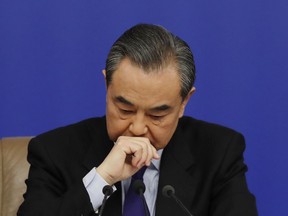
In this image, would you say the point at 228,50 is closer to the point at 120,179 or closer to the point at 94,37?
the point at 94,37

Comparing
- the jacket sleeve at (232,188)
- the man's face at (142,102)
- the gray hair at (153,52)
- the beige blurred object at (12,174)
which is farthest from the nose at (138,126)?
the beige blurred object at (12,174)

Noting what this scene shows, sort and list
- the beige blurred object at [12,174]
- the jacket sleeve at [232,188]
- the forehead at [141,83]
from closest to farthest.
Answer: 1. the forehead at [141,83]
2. the jacket sleeve at [232,188]
3. the beige blurred object at [12,174]

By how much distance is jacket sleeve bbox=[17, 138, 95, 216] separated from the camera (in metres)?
1.59

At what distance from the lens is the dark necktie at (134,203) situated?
65.1 inches

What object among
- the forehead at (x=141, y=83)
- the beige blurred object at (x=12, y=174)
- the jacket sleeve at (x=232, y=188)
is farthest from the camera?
the beige blurred object at (x=12, y=174)

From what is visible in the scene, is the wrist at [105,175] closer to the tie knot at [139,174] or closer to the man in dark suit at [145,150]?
the man in dark suit at [145,150]

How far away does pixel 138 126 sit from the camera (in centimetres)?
158

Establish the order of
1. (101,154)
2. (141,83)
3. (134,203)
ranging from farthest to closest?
(101,154) → (134,203) → (141,83)

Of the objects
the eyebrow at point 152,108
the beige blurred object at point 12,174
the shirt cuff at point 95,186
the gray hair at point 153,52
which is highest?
the gray hair at point 153,52

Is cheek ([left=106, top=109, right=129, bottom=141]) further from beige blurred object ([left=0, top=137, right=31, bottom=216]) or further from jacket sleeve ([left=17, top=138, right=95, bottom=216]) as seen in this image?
beige blurred object ([left=0, top=137, right=31, bottom=216])

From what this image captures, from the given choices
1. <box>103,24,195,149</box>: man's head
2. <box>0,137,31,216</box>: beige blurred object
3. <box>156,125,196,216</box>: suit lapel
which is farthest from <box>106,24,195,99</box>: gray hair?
<box>0,137,31,216</box>: beige blurred object

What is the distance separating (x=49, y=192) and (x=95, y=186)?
0.15m

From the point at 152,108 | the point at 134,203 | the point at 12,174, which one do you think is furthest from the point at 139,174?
the point at 12,174

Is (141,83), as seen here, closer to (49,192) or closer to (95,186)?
(95,186)
